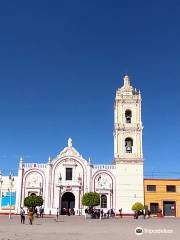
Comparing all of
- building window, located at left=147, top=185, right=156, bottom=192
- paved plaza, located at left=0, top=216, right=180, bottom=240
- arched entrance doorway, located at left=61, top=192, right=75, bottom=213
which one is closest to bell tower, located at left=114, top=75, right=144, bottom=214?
building window, located at left=147, top=185, right=156, bottom=192

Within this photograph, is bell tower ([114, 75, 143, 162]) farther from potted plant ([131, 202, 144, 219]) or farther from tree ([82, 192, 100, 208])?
tree ([82, 192, 100, 208])

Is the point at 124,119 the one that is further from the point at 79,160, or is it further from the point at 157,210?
the point at 157,210

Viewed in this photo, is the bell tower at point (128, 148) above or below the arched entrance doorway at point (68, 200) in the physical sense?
above

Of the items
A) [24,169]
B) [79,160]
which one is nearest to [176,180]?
[79,160]

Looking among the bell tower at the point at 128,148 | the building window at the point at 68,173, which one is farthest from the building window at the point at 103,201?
the building window at the point at 68,173

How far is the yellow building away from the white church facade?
129 centimetres

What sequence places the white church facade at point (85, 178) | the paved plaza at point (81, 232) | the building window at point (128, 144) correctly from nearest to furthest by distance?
the paved plaza at point (81, 232) < the white church facade at point (85, 178) < the building window at point (128, 144)

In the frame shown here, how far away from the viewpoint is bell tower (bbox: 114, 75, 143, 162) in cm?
6222

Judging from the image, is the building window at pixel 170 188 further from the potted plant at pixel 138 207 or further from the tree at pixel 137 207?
the tree at pixel 137 207

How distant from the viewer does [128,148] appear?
63438 mm

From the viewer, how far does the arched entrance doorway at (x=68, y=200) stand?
199 feet

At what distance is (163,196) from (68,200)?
48.6ft

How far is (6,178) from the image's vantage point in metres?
61.8

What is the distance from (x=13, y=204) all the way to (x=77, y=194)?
9.84 meters
